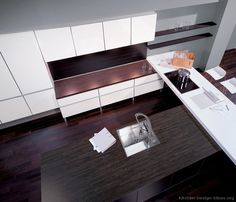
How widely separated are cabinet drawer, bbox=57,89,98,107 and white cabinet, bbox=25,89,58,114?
0.29 metres

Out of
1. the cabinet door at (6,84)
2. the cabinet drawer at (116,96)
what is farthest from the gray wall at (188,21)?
the cabinet door at (6,84)

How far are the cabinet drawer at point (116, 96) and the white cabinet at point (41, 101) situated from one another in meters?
0.90

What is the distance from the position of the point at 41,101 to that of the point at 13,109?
18.1 inches

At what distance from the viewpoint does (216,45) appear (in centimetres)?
369

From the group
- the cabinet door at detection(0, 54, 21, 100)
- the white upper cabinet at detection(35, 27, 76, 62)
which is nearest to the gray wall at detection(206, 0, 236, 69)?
the white upper cabinet at detection(35, 27, 76, 62)

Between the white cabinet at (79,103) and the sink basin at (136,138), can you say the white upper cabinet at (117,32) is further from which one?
the sink basin at (136,138)

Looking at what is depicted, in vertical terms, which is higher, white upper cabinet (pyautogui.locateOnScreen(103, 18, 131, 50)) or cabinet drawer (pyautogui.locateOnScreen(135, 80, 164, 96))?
white upper cabinet (pyautogui.locateOnScreen(103, 18, 131, 50))

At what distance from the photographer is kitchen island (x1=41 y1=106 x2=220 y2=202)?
5.34 feet

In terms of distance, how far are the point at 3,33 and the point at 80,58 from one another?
1.14 m

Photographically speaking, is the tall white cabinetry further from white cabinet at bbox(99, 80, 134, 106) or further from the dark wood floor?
white cabinet at bbox(99, 80, 134, 106)

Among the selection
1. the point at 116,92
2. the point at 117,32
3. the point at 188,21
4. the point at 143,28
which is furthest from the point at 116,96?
the point at 188,21

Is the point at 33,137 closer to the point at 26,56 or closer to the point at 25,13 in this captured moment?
the point at 26,56

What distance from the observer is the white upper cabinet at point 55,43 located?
7.76ft

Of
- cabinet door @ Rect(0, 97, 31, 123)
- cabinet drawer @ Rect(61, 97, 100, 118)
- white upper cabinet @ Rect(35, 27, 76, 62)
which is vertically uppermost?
white upper cabinet @ Rect(35, 27, 76, 62)
